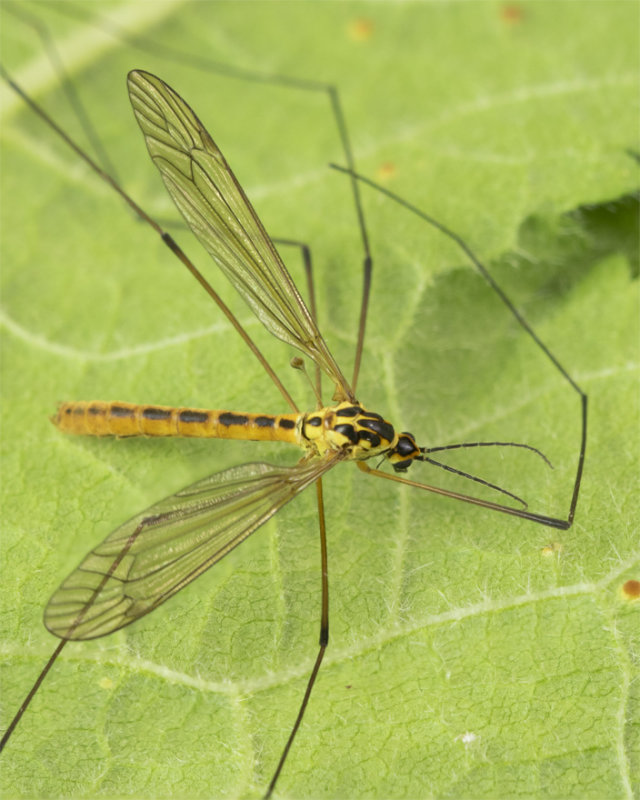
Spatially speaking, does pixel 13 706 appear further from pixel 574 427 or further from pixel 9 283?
pixel 574 427

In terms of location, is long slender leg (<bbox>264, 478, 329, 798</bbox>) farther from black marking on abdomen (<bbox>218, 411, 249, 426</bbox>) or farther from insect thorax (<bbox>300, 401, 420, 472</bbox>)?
black marking on abdomen (<bbox>218, 411, 249, 426</bbox>)

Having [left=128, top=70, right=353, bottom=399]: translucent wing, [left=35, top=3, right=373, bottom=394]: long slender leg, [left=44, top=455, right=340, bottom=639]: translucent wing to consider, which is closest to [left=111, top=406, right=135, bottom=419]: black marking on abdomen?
[left=44, top=455, right=340, bottom=639]: translucent wing

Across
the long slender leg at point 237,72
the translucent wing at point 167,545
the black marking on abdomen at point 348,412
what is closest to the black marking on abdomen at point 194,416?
the translucent wing at point 167,545

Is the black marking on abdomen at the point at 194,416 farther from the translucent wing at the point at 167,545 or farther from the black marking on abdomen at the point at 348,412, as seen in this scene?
the black marking on abdomen at the point at 348,412

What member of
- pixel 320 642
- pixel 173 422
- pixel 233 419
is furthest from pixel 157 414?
pixel 320 642

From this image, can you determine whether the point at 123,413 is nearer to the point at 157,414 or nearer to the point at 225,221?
the point at 157,414

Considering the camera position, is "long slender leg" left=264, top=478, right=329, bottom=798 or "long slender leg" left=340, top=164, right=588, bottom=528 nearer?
"long slender leg" left=264, top=478, right=329, bottom=798

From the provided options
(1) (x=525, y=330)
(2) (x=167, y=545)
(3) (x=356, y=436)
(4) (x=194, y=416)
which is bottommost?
(2) (x=167, y=545)
